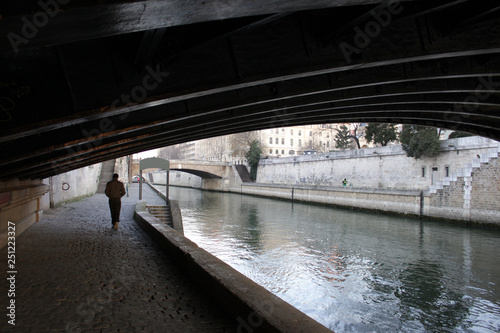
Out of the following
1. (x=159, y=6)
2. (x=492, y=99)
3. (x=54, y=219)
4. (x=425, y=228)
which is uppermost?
(x=492, y=99)

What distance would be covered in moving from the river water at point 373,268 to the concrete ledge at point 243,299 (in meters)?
3.79

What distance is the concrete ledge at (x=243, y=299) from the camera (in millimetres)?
3252

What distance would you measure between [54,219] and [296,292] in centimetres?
817

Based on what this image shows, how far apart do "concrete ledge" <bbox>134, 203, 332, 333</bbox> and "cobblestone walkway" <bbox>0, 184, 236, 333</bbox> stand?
0.14 metres

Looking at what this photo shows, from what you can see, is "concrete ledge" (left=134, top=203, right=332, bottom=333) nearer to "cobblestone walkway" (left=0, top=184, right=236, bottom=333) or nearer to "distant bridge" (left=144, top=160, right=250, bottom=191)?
"cobblestone walkway" (left=0, top=184, right=236, bottom=333)

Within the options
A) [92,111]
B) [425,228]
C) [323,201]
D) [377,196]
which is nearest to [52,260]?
[92,111]

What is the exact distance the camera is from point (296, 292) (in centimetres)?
930

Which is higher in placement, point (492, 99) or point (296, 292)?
point (492, 99)

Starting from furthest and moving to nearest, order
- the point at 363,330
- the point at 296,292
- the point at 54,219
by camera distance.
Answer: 1. the point at 54,219
2. the point at 296,292
3. the point at 363,330

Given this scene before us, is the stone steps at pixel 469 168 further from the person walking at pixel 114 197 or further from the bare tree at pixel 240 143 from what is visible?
the bare tree at pixel 240 143

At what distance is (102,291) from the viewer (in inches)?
181

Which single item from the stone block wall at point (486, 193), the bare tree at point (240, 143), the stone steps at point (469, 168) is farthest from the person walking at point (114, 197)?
the bare tree at point (240, 143)

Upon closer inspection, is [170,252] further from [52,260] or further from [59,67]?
[59,67]

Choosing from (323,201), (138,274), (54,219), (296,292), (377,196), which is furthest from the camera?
(323,201)
